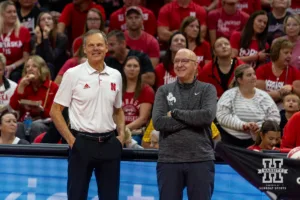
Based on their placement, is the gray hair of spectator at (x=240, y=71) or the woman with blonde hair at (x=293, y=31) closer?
the gray hair of spectator at (x=240, y=71)

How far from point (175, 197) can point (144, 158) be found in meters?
0.91

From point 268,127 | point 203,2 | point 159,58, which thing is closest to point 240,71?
point 268,127

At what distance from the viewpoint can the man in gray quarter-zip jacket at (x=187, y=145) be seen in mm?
8102

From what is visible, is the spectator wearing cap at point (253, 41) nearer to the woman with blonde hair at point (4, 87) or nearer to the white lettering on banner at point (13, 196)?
the woman with blonde hair at point (4, 87)

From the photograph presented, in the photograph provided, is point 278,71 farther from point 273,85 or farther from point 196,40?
point 196,40

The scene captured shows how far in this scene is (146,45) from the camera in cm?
1330

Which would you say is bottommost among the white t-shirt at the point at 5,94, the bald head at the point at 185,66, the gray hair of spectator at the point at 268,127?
the gray hair of spectator at the point at 268,127

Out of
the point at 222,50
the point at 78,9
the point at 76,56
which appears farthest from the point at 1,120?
the point at 78,9

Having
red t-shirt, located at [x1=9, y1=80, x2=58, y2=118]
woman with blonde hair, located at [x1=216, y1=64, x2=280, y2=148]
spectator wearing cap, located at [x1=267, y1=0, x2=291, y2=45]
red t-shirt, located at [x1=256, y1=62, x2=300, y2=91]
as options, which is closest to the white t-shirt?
red t-shirt, located at [x1=9, y1=80, x2=58, y2=118]

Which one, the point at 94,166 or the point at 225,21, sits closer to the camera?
the point at 94,166

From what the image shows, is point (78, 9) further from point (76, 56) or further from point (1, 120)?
point (1, 120)

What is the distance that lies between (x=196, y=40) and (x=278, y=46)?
1.47 meters

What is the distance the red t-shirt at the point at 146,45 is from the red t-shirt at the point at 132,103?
176 cm

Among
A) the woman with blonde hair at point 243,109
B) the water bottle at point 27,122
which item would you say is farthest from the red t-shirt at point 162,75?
the water bottle at point 27,122
